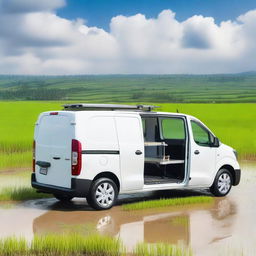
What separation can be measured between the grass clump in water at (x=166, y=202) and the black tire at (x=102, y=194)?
1.12 feet

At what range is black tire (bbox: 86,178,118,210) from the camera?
11281 mm

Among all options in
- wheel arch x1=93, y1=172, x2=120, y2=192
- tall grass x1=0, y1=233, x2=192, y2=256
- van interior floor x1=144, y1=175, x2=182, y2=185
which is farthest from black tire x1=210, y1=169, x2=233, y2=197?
tall grass x1=0, y1=233, x2=192, y2=256

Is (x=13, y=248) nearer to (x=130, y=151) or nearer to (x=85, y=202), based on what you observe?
(x=130, y=151)

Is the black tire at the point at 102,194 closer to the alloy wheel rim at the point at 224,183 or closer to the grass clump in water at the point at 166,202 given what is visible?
the grass clump in water at the point at 166,202

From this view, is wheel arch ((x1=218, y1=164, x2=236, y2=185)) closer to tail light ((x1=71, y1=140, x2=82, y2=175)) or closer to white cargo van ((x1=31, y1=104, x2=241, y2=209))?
white cargo van ((x1=31, y1=104, x2=241, y2=209))

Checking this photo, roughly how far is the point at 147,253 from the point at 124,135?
15.4 ft

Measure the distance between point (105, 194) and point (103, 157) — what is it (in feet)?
2.32

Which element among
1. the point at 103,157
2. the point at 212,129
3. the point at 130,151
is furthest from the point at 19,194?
the point at 212,129

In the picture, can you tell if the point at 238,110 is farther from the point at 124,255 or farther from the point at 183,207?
the point at 124,255

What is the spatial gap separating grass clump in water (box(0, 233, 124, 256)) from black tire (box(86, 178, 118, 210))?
352 centimetres

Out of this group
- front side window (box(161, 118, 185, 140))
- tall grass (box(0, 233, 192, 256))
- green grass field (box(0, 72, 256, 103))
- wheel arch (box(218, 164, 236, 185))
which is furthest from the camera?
green grass field (box(0, 72, 256, 103))

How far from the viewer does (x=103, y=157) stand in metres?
11.4

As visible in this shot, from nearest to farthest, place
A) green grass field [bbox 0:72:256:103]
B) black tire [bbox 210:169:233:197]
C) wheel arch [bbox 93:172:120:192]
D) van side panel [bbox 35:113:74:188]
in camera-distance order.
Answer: van side panel [bbox 35:113:74:188] → wheel arch [bbox 93:172:120:192] → black tire [bbox 210:169:233:197] → green grass field [bbox 0:72:256:103]

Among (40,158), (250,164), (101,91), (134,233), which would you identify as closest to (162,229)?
(134,233)
